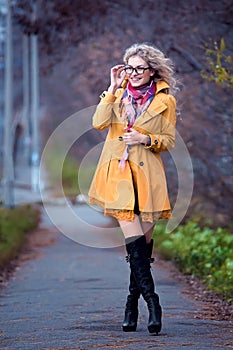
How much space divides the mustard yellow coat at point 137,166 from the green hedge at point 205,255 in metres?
2.73

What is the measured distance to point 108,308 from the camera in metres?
9.45

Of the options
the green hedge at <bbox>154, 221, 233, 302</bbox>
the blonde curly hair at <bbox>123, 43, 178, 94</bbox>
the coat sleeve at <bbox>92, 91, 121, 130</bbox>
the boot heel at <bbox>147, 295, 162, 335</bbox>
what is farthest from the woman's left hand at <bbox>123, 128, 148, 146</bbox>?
the green hedge at <bbox>154, 221, 233, 302</bbox>

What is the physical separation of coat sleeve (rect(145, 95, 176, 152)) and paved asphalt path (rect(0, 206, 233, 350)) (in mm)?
1363

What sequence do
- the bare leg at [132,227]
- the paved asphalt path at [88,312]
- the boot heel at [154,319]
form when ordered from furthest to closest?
1. the bare leg at [132,227]
2. the boot heel at [154,319]
3. the paved asphalt path at [88,312]

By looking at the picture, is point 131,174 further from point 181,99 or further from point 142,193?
point 181,99

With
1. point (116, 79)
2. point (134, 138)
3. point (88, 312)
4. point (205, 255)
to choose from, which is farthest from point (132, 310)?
point (205, 255)

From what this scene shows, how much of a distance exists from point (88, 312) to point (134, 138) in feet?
7.30

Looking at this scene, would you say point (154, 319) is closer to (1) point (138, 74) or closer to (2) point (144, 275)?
(2) point (144, 275)

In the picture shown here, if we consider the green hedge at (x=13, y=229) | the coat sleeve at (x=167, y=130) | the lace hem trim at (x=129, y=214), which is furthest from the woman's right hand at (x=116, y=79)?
the green hedge at (x=13, y=229)

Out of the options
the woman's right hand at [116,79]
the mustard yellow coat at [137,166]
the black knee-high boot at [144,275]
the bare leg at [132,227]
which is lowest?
the black knee-high boot at [144,275]

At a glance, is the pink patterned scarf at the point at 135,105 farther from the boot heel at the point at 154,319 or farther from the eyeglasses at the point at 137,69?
the boot heel at the point at 154,319

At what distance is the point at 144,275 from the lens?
760 centimetres

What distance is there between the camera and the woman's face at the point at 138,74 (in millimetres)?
7691

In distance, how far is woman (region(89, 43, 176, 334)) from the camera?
7570mm
